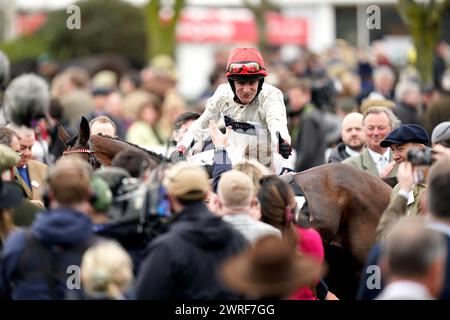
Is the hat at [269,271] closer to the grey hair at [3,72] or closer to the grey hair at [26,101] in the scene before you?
the grey hair at [26,101]

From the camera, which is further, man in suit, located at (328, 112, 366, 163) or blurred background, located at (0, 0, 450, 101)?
blurred background, located at (0, 0, 450, 101)

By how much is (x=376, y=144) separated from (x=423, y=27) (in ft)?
31.3

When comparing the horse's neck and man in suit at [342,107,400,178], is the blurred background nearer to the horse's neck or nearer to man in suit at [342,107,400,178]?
man in suit at [342,107,400,178]

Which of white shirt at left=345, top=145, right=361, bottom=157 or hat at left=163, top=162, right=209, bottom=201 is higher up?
hat at left=163, top=162, right=209, bottom=201

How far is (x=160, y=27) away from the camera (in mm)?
30375

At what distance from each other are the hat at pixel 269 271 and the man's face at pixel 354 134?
639 cm

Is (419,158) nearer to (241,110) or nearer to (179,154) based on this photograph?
(241,110)

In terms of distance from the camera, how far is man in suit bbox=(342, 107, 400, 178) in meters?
12.9

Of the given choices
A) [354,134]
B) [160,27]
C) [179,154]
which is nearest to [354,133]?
[354,134]

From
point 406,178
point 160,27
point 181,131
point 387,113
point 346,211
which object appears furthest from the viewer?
point 160,27

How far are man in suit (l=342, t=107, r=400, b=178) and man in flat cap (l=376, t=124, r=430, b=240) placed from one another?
1327 millimetres

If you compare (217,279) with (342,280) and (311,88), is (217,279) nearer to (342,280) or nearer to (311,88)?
(342,280)

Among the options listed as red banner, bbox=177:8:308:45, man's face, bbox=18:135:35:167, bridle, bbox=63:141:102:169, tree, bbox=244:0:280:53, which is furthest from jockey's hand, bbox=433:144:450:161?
red banner, bbox=177:8:308:45

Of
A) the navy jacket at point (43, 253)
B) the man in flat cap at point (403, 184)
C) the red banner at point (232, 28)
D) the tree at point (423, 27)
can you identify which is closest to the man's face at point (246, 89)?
the man in flat cap at point (403, 184)
